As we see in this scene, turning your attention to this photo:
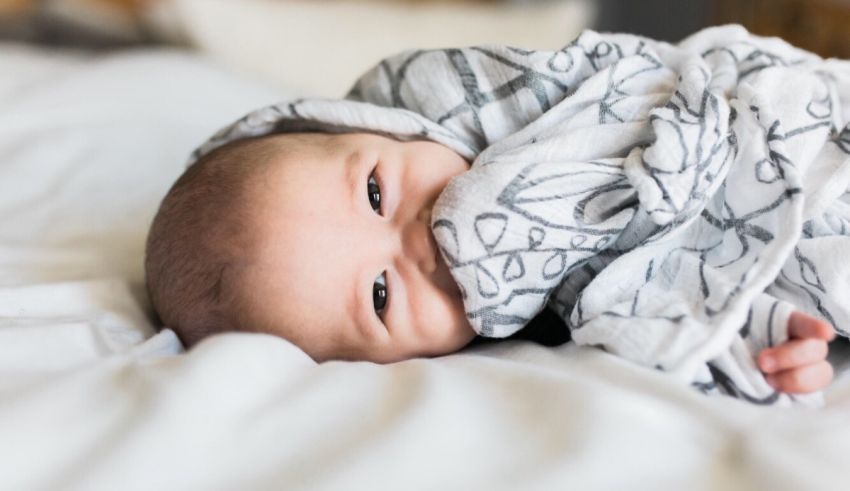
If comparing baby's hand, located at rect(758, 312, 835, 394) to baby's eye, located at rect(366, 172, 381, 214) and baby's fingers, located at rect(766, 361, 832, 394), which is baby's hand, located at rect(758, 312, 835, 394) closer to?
baby's fingers, located at rect(766, 361, 832, 394)

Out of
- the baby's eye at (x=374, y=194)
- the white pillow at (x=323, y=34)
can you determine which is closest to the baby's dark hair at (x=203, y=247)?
the baby's eye at (x=374, y=194)

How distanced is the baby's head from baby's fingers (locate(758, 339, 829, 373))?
0.27 meters

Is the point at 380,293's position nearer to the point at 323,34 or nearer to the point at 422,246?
the point at 422,246

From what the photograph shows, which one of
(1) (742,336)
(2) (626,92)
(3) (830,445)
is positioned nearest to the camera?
(3) (830,445)

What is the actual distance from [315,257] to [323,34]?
1.10 metres

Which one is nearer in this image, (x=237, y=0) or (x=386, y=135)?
(x=386, y=135)

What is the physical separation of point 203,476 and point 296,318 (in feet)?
0.82

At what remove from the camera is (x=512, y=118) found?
2.78ft

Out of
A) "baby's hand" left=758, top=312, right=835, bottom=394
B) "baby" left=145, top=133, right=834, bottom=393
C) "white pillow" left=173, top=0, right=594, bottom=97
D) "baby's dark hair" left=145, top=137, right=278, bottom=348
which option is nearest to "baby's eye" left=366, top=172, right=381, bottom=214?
"baby" left=145, top=133, right=834, bottom=393

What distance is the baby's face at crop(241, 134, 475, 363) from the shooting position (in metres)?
0.73

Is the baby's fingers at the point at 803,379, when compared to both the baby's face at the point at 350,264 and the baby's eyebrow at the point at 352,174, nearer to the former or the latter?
the baby's face at the point at 350,264

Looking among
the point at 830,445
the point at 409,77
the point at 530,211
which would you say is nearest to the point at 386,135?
the point at 409,77

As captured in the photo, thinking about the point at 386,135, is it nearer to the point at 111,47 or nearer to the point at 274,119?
the point at 274,119

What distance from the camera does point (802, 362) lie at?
0.59 metres
